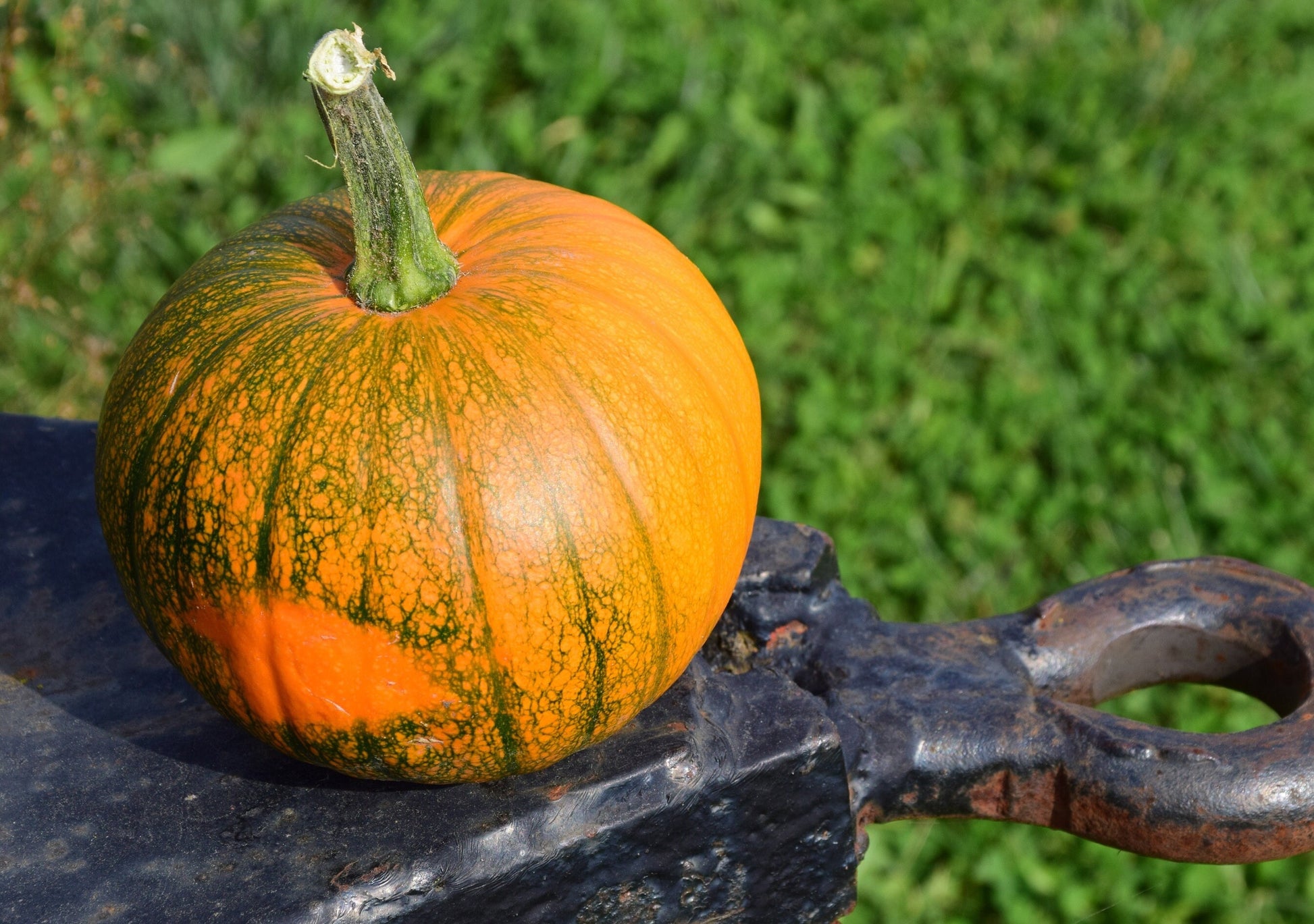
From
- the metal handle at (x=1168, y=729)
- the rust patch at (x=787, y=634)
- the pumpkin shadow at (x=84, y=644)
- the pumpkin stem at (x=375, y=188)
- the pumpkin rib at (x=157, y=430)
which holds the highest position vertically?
the pumpkin stem at (x=375, y=188)

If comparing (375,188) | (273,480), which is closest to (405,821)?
(273,480)

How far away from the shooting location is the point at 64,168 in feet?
13.8

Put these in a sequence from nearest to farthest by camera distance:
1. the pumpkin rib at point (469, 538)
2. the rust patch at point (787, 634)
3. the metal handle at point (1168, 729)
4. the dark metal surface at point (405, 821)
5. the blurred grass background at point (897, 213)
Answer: the pumpkin rib at point (469, 538) < the dark metal surface at point (405, 821) < the metal handle at point (1168, 729) < the rust patch at point (787, 634) < the blurred grass background at point (897, 213)

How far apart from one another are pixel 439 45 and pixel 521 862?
12.2 ft

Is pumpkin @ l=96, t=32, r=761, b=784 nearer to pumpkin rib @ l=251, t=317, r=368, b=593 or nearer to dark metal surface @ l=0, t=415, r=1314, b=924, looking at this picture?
pumpkin rib @ l=251, t=317, r=368, b=593

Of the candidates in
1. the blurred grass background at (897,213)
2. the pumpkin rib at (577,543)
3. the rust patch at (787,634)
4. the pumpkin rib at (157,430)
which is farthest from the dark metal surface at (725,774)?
the blurred grass background at (897,213)

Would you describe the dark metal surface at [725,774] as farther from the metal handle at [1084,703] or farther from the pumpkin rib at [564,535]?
the pumpkin rib at [564,535]

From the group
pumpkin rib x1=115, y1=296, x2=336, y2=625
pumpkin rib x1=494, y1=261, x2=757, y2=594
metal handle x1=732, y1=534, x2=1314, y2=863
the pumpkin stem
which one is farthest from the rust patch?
pumpkin rib x1=115, y1=296, x2=336, y2=625

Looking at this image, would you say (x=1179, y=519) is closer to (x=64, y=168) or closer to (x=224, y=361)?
(x=224, y=361)

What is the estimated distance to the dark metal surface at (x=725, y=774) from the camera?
6.06 ft

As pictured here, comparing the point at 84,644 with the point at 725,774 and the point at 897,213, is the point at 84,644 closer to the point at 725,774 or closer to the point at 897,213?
the point at 725,774

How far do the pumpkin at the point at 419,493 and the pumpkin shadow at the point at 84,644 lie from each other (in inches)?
9.1

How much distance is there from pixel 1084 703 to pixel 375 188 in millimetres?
1481

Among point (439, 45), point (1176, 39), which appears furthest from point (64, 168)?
point (1176, 39)
